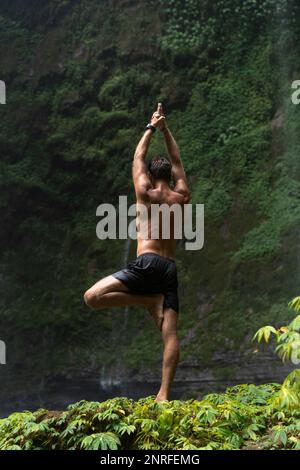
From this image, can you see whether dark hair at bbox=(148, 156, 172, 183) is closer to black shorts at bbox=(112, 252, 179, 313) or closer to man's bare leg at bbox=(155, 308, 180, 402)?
black shorts at bbox=(112, 252, 179, 313)

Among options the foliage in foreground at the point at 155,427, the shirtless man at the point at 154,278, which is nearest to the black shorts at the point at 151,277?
the shirtless man at the point at 154,278

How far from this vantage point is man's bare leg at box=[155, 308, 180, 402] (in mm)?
5465

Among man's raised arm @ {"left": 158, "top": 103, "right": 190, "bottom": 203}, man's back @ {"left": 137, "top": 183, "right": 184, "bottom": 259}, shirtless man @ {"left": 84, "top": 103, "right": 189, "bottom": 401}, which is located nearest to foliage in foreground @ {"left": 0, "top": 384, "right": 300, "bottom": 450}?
shirtless man @ {"left": 84, "top": 103, "right": 189, "bottom": 401}

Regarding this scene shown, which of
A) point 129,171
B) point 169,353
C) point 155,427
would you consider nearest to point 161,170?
point 169,353

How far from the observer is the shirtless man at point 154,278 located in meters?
5.55

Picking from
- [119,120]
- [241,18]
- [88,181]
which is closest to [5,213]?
[88,181]

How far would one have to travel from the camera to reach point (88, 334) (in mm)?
12375

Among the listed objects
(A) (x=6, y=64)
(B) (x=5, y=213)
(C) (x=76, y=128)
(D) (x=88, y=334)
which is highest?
(A) (x=6, y=64)

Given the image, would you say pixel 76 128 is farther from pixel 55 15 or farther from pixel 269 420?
pixel 269 420

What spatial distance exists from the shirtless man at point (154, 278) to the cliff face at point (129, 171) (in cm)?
568

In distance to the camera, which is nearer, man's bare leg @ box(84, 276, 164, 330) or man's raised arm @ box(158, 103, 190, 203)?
man's bare leg @ box(84, 276, 164, 330)

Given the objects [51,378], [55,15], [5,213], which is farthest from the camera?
[55,15]

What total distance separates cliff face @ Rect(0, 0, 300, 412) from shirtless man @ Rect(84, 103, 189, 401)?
5.68 metres

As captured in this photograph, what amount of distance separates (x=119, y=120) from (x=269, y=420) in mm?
9947
